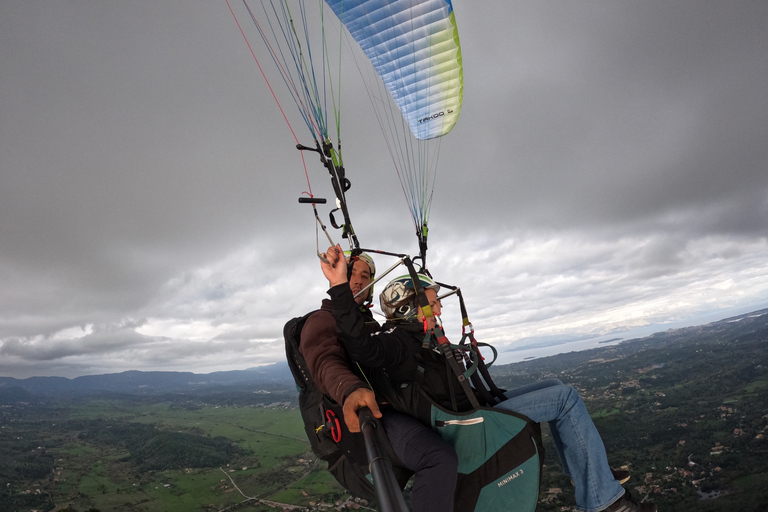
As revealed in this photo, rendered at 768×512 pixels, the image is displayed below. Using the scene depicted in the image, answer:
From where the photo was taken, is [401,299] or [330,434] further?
[401,299]

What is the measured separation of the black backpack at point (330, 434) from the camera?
8.62 ft

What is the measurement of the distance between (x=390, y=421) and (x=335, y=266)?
4.07 feet

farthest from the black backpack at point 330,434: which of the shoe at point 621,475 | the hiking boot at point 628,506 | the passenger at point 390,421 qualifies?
the shoe at point 621,475

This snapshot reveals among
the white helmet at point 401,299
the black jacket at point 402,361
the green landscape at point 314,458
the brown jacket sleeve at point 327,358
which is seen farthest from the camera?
the green landscape at point 314,458

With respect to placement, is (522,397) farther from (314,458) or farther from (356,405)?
(314,458)

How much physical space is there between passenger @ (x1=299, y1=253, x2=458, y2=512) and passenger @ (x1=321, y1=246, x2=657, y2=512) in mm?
87

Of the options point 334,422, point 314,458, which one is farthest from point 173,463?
point 334,422

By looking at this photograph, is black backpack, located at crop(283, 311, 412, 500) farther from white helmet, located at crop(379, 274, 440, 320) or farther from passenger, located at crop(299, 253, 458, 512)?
white helmet, located at crop(379, 274, 440, 320)

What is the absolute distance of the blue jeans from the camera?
8.07 ft

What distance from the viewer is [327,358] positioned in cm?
246

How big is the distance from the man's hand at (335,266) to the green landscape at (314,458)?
14459 millimetres

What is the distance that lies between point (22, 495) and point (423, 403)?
8971 cm

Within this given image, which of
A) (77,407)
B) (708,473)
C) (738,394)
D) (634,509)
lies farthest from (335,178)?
(77,407)

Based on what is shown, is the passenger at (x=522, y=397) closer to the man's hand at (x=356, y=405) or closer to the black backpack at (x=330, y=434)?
the man's hand at (x=356, y=405)
